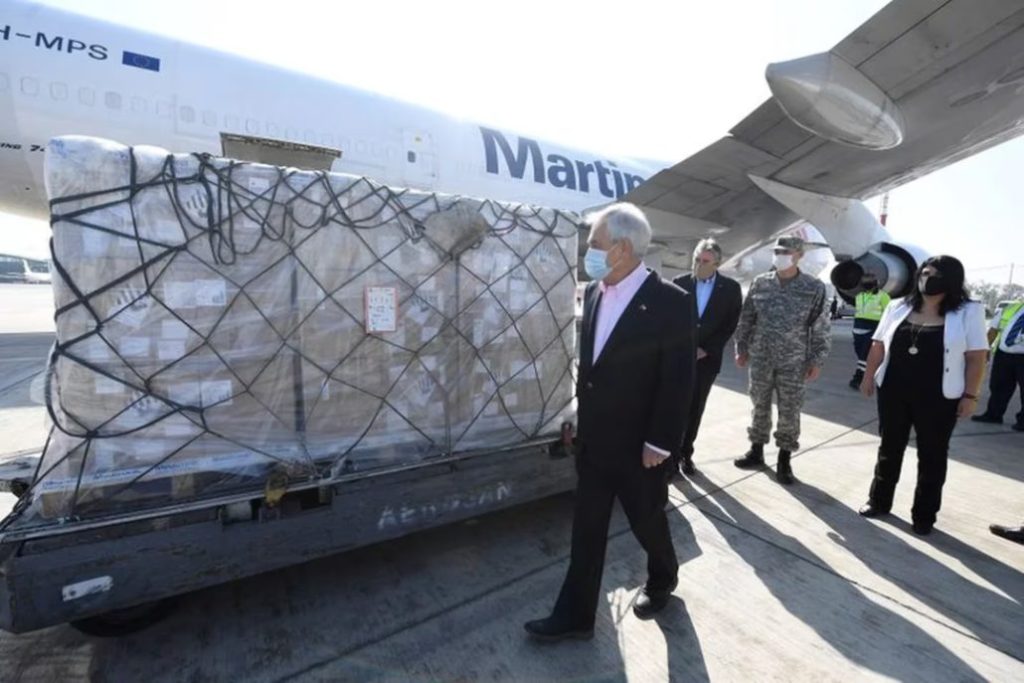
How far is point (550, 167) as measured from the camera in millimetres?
9203

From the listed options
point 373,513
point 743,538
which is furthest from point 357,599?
point 743,538

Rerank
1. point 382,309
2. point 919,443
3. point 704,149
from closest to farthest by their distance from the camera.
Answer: point 382,309, point 919,443, point 704,149

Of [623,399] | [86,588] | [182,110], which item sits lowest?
[86,588]

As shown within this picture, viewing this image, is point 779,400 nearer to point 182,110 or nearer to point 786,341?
point 786,341

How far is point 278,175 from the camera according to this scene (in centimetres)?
201

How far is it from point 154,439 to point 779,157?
6.77 metres

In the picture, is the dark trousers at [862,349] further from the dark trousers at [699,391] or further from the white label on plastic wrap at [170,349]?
the white label on plastic wrap at [170,349]

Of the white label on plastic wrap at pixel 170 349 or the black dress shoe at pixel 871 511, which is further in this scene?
the black dress shoe at pixel 871 511

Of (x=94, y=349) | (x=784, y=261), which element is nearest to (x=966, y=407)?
(x=784, y=261)

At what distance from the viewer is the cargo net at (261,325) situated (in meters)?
1.72

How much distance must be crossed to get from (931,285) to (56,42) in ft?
30.3

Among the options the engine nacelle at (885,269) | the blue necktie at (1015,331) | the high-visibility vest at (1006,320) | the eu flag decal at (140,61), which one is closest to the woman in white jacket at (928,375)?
the engine nacelle at (885,269)

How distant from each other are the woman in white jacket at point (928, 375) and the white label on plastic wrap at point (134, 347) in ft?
13.2

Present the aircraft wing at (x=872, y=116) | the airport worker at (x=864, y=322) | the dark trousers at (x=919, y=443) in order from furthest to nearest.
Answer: the airport worker at (x=864, y=322) < the aircraft wing at (x=872, y=116) < the dark trousers at (x=919, y=443)
